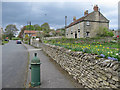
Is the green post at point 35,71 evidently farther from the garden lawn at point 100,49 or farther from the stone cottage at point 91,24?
the stone cottage at point 91,24

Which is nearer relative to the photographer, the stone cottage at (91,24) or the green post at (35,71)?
the green post at (35,71)

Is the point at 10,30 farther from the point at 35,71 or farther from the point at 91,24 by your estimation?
the point at 35,71

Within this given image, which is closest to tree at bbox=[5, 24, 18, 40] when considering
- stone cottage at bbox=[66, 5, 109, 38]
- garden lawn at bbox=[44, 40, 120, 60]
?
stone cottage at bbox=[66, 5, 109, 38]

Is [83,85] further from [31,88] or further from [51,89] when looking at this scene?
[31,88]

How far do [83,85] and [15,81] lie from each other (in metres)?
2.99

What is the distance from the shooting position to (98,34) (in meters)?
30.4

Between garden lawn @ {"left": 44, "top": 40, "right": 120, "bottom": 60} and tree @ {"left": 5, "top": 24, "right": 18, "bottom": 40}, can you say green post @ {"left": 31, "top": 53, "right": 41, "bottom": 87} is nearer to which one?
A: garden lawn @ {"left": 44, "top": 40, "right": 120, "bottom": 60}

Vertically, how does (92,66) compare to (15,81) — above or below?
above

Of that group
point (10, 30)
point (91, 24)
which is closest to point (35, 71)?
point (91, 24)

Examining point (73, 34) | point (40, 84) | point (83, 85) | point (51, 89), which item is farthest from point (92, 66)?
point (73, 34)

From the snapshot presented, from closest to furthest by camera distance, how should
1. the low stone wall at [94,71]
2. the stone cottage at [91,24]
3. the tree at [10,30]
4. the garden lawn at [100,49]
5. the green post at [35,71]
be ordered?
the low stone wall at [94,71], the garden lawn at [100,49], the green post at [35,71], the stone cottage at [91,24], the tree at [10,30]

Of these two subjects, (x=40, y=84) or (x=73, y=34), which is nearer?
(x=40, y=84)

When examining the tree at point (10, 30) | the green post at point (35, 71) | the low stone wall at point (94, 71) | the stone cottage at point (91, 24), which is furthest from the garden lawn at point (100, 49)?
the tree at point (10, 30)

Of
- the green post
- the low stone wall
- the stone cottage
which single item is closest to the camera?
the low stone wall
